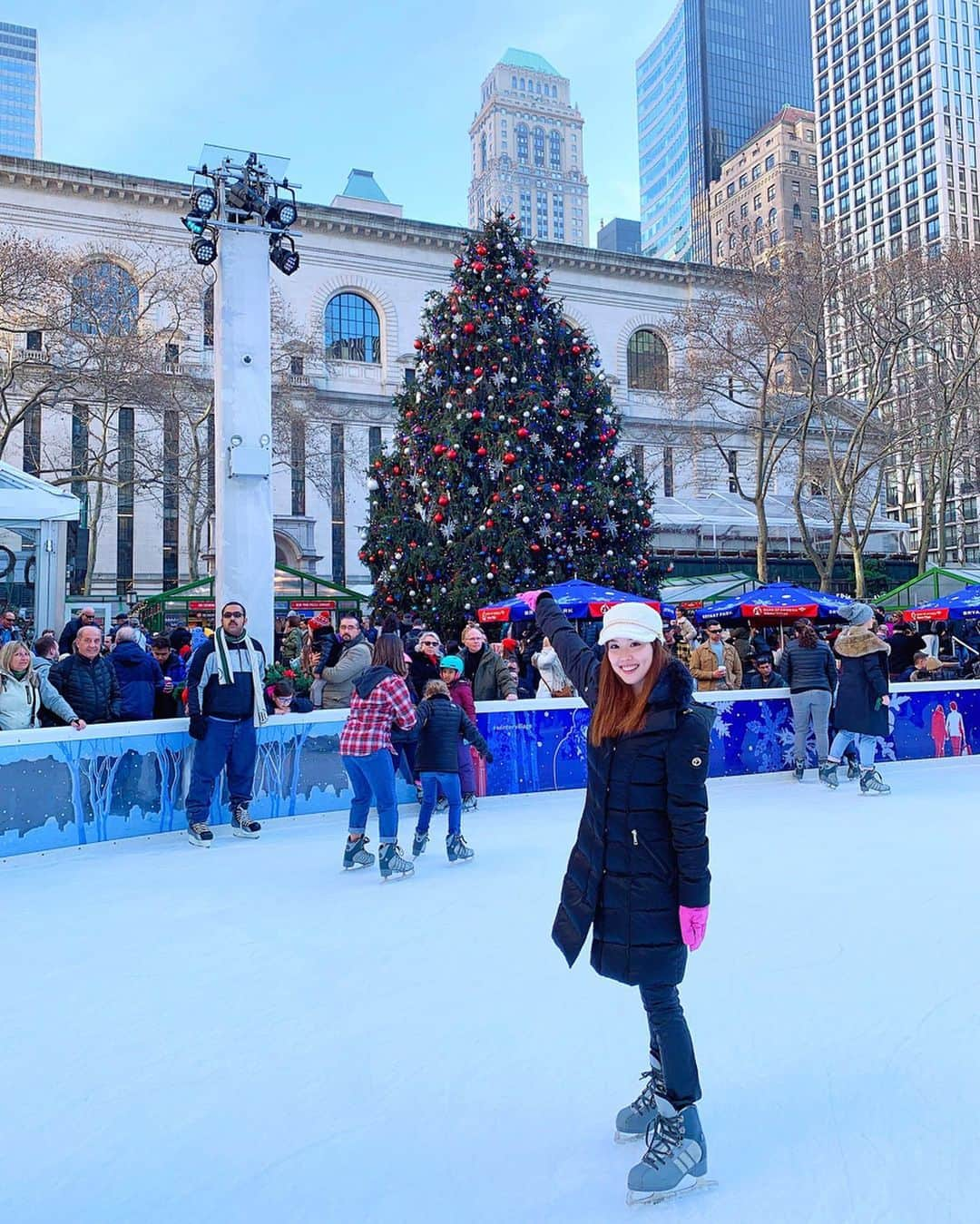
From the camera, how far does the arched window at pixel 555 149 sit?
455 ft

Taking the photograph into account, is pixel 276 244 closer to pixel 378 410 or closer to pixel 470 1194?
pixel 470 1194

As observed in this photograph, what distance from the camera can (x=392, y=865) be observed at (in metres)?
5.20

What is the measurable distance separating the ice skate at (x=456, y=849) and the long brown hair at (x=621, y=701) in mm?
3417

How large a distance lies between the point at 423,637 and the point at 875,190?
101 meters

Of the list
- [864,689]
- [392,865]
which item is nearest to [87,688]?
[392,865]

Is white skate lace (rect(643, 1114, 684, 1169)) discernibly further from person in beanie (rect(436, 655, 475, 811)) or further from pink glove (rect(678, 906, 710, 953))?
person in beanie (rect(436, 655, 475, 811))

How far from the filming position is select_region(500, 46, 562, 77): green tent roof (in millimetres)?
139750

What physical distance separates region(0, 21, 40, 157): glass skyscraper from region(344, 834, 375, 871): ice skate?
160 metres

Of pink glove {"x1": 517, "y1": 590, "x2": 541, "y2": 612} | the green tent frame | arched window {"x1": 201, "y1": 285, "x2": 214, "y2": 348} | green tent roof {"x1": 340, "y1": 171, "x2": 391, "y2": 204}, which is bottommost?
pink glove {"x1": 517, "y1": 590, "x2": 541, "y2": 612}

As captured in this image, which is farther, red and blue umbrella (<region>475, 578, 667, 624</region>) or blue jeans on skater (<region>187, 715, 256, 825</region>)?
red and blue umbrella (<region>475, 578, 667, 624</region>)

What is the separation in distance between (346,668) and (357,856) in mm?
2069

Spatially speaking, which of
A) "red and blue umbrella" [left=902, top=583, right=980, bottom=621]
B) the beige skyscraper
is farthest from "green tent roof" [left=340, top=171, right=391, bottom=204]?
the beige skyscraper

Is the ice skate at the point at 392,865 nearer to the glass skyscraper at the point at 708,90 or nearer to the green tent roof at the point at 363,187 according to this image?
the green tent roof at the point at 363,187

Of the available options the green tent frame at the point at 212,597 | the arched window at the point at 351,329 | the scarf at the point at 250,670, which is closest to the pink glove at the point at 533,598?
the scarf at the point at 250,670
